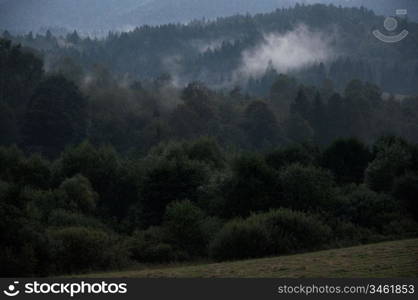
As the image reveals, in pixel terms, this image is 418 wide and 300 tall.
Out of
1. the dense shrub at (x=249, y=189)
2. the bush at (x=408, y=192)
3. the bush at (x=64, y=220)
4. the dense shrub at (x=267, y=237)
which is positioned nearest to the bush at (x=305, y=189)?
the dense shrub at (x=249, y=189)

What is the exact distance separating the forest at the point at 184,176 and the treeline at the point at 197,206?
0.37ft

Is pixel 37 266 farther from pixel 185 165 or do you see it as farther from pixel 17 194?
pixel 185 165

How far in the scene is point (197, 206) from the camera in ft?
190

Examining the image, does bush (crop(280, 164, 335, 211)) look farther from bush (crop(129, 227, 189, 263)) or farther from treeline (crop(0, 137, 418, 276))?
bush (crop(129, 227, 189, 263))

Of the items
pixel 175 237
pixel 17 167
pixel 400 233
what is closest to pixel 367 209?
pixel 400 233

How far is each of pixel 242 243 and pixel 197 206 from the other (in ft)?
Answer: 67.8

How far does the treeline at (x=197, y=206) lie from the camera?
3684cm

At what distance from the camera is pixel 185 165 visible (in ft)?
209

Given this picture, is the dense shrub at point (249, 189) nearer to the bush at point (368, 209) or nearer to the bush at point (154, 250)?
the bush at point (368, 209)

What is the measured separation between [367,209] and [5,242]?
30.1 meters

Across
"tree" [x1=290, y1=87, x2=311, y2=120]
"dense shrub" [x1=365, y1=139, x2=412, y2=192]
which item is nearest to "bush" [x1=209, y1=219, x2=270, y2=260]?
"dense shrub" [x1=365, y1=139, x2=412, y2=192]

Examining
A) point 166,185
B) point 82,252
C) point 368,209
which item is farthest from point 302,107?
point 82,252

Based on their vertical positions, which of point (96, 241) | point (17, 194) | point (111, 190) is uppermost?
point (17, 194)

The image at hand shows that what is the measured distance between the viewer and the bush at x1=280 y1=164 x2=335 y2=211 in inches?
2092
